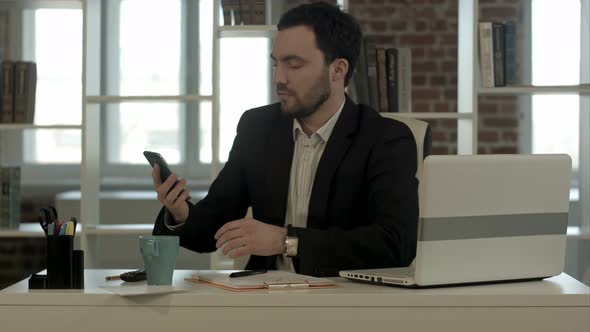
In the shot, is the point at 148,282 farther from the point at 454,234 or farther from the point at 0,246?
the point at 0,246

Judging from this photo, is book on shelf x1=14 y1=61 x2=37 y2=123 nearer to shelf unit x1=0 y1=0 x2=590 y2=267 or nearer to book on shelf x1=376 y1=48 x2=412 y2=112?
shelf unit x1=0 y1=0 x2=590 y2=267

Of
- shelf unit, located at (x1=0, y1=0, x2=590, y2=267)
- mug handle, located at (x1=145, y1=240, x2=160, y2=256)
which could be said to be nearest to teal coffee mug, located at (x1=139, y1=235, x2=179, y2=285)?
mug handle, located at (x1=145, y1=240, x2=160, y2=256)

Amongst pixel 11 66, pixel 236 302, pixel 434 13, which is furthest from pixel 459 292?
pixel 434 13

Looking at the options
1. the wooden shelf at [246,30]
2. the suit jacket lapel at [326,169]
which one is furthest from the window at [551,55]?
the suit jacket lapel at [326,169]

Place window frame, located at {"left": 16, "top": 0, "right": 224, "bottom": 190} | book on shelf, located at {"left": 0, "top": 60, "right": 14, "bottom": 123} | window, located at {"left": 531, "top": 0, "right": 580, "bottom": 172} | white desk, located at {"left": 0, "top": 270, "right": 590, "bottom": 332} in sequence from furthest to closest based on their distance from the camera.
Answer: window frame, located at {"left": 16, "top": 0, "right": 224, "bottom": 190} → window, located at {"left": 531, "top": 0, "right": 580, "bottom": 172} → book on shelf, located at {"left": 0, "top": 60, "right": 14, "bottom": 123} → white desk, located at {"left": 0, "top": 270, "right": 590, "bottom": 332}

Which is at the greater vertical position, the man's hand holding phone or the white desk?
the man's hand holding phone

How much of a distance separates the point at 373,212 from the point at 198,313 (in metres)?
0.77

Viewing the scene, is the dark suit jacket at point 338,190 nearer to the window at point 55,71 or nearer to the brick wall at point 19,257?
the brick wall at point 19,257

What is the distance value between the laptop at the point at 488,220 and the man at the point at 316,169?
1.31 ft

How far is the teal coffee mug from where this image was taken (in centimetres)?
175

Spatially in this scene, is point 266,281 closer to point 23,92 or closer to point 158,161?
point 158,161

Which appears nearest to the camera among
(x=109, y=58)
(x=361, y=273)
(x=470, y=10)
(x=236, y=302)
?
(x=236, y=302)

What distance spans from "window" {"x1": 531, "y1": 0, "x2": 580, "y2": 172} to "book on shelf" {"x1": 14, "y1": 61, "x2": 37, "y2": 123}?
2.56 metres

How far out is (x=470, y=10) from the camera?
3.71 m
